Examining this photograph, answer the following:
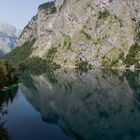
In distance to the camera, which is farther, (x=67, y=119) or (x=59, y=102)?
(x=59, y=102)

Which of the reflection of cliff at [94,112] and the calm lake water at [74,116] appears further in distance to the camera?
the reflection of cliff at [94,112]

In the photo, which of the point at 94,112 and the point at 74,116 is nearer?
the point at 74,116

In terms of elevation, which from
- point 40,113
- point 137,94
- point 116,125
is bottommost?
point 137,94

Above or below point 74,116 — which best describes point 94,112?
below

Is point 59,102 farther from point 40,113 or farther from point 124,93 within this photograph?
point 124,93

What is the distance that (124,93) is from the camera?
185000 mm

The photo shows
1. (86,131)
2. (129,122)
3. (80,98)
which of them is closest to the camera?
(86,131)

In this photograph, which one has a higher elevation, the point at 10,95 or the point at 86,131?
the point at 10,95

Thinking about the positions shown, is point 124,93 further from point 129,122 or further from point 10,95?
Result: point 129,122

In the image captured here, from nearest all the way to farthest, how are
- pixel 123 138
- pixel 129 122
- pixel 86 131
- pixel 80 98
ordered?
pixel 123 138 < pixel 86 131 < pixel 129 122 < pixel 80 98

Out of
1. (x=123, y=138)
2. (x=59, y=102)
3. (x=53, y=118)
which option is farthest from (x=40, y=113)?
(x=123, y=138)

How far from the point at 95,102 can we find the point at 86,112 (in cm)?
2492

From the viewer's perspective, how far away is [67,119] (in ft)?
413

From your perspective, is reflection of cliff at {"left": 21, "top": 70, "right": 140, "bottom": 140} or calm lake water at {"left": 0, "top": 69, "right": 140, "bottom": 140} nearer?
calm lake water at {"left": 0, "top": 69, "right": 140, "bottom": 140}
